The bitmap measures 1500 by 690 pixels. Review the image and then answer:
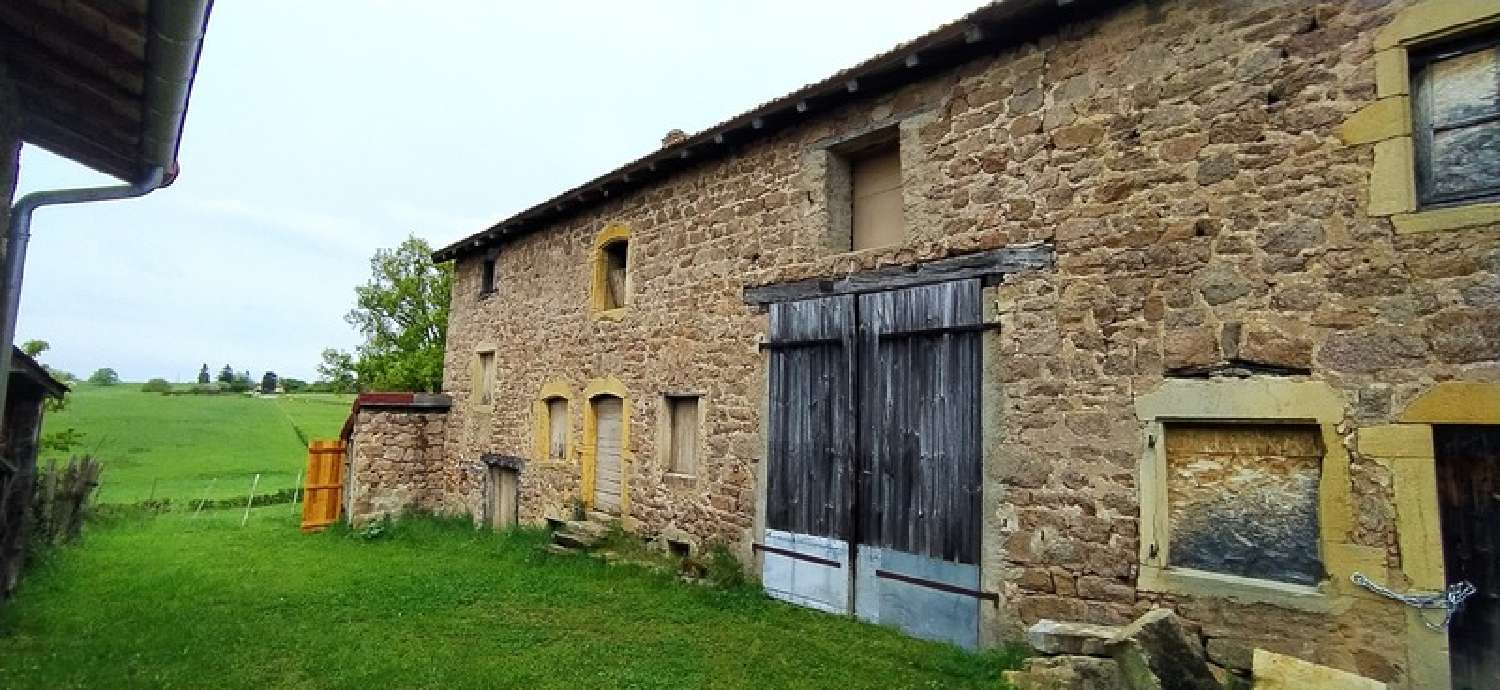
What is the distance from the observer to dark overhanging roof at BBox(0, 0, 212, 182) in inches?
115

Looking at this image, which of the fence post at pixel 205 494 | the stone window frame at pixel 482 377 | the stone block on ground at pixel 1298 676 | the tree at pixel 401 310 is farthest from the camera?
the tree at pixel 401 310

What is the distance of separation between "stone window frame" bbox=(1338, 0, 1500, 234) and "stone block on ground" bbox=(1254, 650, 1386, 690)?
98.9 inches

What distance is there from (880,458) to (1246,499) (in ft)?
9.14

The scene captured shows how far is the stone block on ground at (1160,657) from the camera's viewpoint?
4.26 meters

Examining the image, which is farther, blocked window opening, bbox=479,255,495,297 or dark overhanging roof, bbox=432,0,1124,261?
blocked window opening, bbox=479,255,495,297

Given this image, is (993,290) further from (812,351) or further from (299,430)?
(299,430)

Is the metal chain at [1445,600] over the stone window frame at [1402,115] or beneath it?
beneath

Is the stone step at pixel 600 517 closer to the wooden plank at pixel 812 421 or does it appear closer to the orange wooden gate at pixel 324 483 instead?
the wooden plank at pixel 812 421

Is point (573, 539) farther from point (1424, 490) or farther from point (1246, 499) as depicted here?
point (1424, 490)

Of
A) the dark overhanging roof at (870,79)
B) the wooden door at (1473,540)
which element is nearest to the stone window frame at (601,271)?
the dark overhanging roof at (870,79)

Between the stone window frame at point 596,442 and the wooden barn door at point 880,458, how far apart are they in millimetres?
2641

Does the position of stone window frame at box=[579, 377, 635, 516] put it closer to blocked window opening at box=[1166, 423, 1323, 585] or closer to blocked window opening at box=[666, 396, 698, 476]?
blocked window opening at box=[666, 396, 698, 476]

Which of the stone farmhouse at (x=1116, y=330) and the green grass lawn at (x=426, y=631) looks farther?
the green grass lawn at (x=426, y=631)

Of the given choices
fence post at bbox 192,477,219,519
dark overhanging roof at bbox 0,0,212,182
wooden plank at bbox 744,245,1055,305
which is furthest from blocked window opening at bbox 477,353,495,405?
dark overhanging roof at bbox 0,0,212,182
